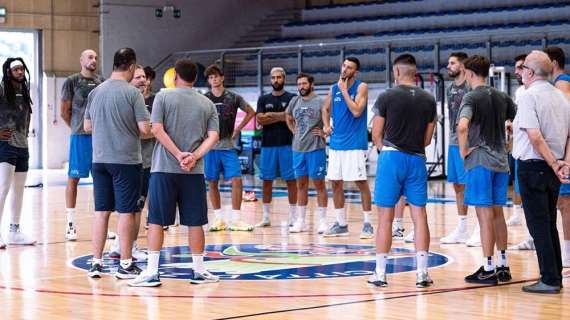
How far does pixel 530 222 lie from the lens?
850 centimetres

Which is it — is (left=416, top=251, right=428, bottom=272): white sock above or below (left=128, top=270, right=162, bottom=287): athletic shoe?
above

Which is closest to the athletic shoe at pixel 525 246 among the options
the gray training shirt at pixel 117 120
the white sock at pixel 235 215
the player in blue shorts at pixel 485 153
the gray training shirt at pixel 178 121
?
the player in blue shorts at pixel 485 153

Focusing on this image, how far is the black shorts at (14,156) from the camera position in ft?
37.4

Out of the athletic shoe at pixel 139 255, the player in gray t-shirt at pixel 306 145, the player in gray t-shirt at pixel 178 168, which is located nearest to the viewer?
the player in gray t-shirt at pixel 178 168

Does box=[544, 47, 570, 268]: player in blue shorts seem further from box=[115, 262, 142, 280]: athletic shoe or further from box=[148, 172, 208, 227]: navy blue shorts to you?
box=[115, 262, 142, 280]: athletic shoe

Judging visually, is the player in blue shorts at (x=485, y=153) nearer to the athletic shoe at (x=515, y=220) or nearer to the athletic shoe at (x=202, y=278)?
the athletic shoe at (x=202, y=278)

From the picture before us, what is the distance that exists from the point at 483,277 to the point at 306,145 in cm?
462

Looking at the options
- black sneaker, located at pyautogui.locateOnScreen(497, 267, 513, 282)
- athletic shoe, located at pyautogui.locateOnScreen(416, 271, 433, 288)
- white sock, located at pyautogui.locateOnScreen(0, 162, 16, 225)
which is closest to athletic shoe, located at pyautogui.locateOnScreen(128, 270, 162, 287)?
athletic shoe, located at pyautogui.locateOnScreen(416, 271, 433, 288)

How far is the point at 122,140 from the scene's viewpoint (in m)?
9.10

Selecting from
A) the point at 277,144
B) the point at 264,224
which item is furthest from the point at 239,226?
the point at 277,144

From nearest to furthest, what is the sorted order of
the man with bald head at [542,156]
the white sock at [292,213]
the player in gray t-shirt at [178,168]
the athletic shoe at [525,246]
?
the man with bald head at [542,156]
the player in gray t-shirt at [178,168]
the athletic shoe at [525,246]
the white sock at [292,213]

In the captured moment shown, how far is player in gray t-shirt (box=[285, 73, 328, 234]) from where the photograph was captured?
43.0 ft

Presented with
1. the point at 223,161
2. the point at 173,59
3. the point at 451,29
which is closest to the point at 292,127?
the point at 223,161

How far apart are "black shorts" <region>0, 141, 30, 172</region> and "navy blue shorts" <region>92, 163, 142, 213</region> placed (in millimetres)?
2475
